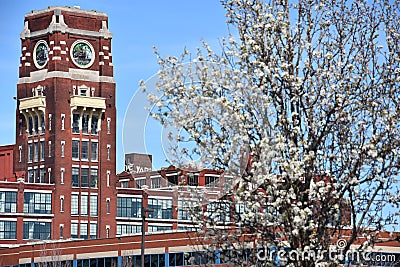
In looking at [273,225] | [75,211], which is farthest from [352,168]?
[75,211]

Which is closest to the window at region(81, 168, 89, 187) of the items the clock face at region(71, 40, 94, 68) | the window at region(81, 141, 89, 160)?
the window at region(81, 141, 89, 160)

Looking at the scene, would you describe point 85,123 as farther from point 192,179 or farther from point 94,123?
point 192,179

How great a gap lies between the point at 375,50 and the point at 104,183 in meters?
92.2

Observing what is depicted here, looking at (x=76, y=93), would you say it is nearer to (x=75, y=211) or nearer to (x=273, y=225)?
(x=75, y=211)

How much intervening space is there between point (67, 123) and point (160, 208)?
14.6 metres

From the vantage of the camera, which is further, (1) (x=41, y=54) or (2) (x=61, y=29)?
(1) (x=41, y=54)

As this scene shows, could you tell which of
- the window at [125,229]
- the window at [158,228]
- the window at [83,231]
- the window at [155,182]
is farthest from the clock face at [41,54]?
the window at [158,228]

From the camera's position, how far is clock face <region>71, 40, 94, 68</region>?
10962 cm

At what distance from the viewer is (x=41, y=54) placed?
11025cm

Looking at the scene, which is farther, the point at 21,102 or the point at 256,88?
the point at 21,102

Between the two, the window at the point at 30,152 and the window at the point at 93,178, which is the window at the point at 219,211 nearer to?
the window at the point at 93,178

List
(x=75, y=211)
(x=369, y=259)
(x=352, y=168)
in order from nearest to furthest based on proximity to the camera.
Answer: (x=352, y=168) → (x=369, y=259) → (x=75, y=211)

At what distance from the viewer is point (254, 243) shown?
16.9m

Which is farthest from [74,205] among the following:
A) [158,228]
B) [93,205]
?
[158,228]
